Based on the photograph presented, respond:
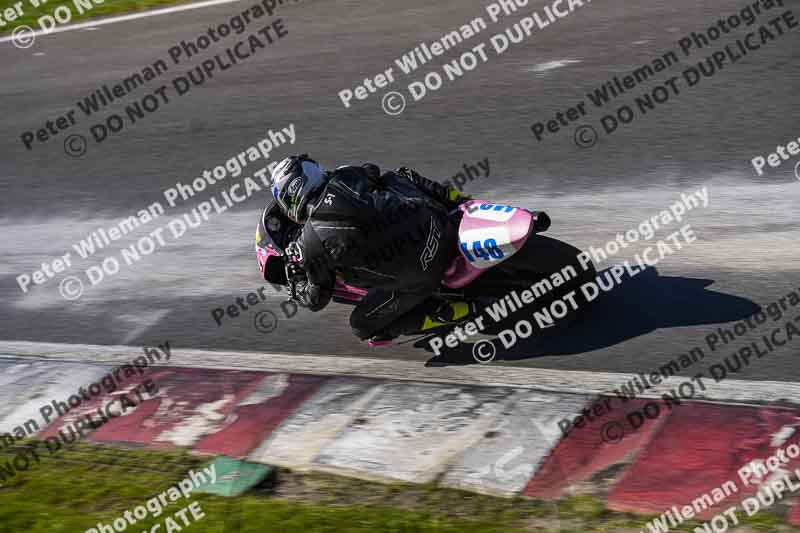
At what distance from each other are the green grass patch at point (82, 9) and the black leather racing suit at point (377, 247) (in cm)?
1192

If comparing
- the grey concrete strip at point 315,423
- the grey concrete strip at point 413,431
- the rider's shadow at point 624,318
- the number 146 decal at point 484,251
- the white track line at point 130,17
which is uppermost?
the white track line at point 130,17

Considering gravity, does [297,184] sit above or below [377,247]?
above

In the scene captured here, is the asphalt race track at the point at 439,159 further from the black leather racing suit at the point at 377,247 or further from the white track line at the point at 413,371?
the black leather racing suit at the point at 377,247

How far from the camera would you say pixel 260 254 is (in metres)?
8.33

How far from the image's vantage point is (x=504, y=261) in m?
7.40

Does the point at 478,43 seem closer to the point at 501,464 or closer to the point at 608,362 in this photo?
the point at 608,362

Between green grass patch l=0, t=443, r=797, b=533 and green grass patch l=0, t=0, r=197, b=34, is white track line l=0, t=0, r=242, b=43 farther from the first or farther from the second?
green grass patch l=0, t=443, r=797, b=533

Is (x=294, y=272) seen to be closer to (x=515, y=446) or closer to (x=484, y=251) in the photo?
(x=484, y=251)

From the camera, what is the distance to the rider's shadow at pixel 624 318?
7500 mm

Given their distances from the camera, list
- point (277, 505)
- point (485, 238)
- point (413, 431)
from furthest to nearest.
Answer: point (485, 238) < point (413, 431) < point (277, 505)

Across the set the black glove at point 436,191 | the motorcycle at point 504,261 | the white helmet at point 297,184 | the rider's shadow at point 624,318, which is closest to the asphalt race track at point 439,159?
the rider's shadow at point 624,318

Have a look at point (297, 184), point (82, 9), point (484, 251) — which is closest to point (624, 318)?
point (484, 251)

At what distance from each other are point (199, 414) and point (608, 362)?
301cm

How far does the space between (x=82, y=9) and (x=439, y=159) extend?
10526mm
